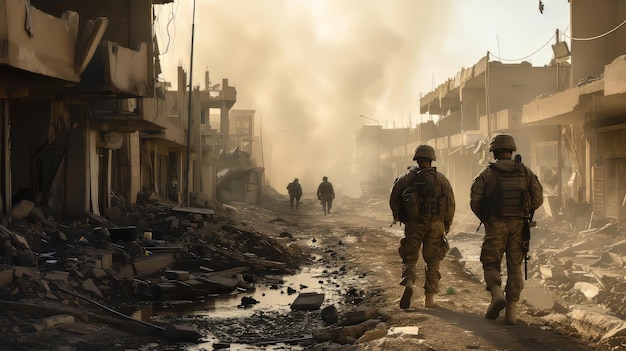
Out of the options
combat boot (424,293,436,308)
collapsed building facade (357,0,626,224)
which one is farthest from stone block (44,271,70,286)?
collapsed building facade (357,0,626,224)

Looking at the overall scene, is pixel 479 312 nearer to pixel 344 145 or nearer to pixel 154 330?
pixel 154 330

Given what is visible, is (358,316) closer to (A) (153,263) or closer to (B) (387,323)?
(B) (387,323)

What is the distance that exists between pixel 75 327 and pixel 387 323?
2889mm

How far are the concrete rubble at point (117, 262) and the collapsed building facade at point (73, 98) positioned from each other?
985 mm

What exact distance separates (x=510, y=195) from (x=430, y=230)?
3.55 feet

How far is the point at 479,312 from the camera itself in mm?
7379

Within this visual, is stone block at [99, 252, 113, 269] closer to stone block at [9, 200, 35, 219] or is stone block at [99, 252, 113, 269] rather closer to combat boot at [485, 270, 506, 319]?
stone block at [9, 200, 35, 219]

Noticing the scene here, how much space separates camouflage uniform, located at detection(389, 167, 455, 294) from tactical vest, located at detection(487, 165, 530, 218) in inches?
29.7

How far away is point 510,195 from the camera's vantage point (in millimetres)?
6793

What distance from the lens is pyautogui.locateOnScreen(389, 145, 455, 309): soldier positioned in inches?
295

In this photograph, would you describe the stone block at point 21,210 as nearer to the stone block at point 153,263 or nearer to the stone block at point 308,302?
the stone block at point 153,263

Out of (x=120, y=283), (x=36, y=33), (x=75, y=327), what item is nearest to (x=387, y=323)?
(x=75, y=327)

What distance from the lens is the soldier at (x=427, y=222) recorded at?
7.48m

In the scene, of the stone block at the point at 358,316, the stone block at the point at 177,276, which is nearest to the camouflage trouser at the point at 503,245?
the stone block at the point at 358,316
